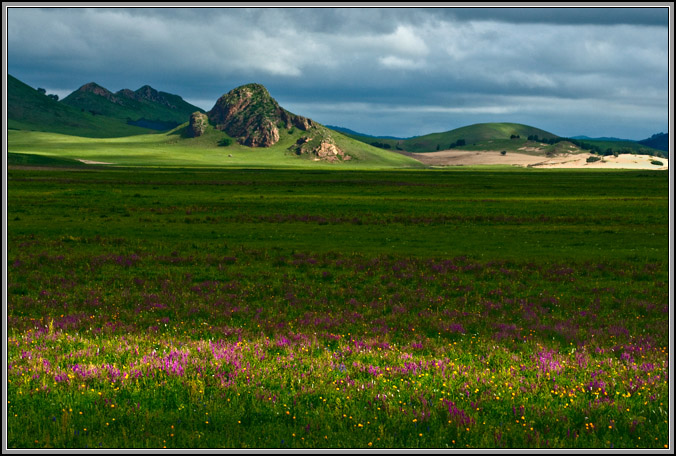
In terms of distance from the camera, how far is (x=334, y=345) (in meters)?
13.9

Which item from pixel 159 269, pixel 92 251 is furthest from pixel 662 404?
pixel 92 251

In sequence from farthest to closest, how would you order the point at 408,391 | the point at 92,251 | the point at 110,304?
the point at 92,251 < the point at 110,304 < the point at 408,391

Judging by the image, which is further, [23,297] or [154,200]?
[154,200]

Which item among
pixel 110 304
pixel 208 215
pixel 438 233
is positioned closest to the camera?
pixel 110 304

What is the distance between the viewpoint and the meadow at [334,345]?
841 centimetres

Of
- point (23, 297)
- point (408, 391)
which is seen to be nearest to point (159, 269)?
point (23, 297)

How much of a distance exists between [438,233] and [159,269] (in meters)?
24.6

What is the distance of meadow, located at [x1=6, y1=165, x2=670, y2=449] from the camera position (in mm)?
8414

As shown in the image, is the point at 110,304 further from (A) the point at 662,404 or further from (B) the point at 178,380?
(A) the point at 662,404

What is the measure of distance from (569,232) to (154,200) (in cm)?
5192

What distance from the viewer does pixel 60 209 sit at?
2486 inches

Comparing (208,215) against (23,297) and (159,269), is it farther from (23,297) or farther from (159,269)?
(23,297)

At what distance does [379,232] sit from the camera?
47125mm

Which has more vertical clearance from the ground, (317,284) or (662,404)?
(662,404)
